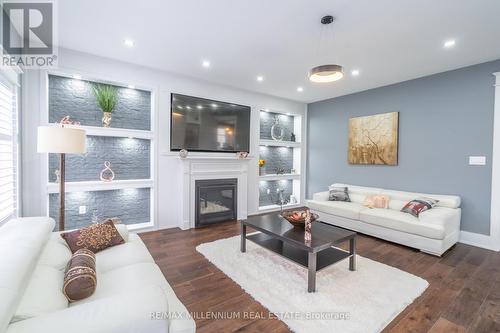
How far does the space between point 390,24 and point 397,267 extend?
9.29ft

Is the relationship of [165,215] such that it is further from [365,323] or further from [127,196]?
[365,323]

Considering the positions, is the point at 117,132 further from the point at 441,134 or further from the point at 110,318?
the point at 441,134

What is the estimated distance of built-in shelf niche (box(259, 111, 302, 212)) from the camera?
5762 millimetres

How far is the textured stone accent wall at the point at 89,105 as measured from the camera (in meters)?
3.43

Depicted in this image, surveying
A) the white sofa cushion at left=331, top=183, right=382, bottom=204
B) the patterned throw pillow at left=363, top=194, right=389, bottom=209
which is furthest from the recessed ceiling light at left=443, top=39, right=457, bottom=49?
the white sofa cushion at left=331, top=183, right=382, bottom=204

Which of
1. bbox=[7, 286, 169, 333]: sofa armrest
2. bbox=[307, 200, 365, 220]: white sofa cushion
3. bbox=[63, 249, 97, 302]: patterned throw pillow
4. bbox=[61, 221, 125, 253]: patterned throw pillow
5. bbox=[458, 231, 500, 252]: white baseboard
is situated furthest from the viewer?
bbox=[307, 200, 365, 220]: white sofa cushion

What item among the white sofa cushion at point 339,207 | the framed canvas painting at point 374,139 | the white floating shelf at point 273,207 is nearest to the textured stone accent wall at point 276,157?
the white floating shelf at point 273,207

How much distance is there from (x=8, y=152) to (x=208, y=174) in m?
2.70

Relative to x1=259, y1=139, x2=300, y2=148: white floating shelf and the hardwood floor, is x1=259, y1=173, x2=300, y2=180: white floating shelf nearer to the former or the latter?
x1=259, y1=139, x2=300, y2=148: white floating shelf

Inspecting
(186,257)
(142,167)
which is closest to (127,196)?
(142,167)

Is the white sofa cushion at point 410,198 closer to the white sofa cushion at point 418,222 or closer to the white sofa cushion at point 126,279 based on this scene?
the white sofa cushion at point 418,222

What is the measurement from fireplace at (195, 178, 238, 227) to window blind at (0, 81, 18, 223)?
242cm

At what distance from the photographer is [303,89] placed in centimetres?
503

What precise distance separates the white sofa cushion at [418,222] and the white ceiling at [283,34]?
7.58 feet
